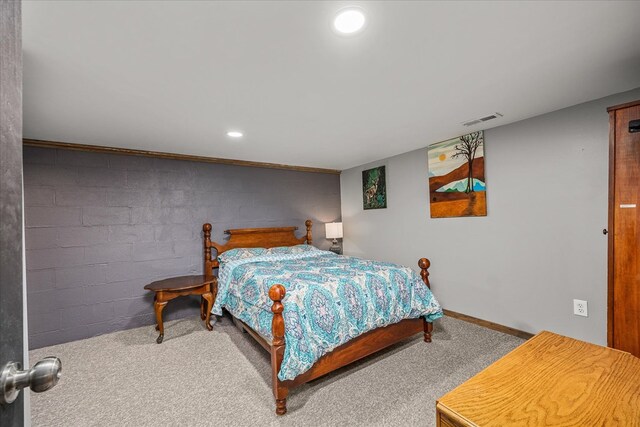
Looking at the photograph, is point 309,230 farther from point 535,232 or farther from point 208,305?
point 535,232

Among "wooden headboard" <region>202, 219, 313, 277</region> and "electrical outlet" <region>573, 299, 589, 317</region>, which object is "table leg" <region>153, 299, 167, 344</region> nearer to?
→ "wooden headboard" <region>202, 219, 313, 277</region>

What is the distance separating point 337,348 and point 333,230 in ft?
8.55

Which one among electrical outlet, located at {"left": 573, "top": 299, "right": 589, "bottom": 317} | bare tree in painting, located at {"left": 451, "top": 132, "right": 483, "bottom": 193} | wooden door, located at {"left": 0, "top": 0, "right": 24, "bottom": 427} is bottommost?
electrical outlet, located at {"left": 573, "top": 299, "right": 589, "bottom": 317}

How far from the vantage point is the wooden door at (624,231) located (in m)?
1.42

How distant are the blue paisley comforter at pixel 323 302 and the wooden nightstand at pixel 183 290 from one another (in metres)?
0.18

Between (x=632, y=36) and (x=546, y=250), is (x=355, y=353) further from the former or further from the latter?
(x=632, y=36)

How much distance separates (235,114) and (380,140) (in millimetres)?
1643

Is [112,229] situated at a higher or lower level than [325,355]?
higher

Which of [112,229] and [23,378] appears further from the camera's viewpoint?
[112,229]

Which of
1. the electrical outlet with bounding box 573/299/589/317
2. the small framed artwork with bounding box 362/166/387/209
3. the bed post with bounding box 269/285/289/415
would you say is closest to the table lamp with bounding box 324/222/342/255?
the small framed artwork with bounding box 362/166/387/209

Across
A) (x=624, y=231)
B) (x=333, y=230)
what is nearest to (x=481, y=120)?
(x=624, y=231)

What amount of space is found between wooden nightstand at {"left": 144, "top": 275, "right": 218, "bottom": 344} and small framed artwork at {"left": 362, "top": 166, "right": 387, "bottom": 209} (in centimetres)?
244

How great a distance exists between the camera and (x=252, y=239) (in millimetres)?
3930

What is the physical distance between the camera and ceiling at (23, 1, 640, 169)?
4.07 feet
